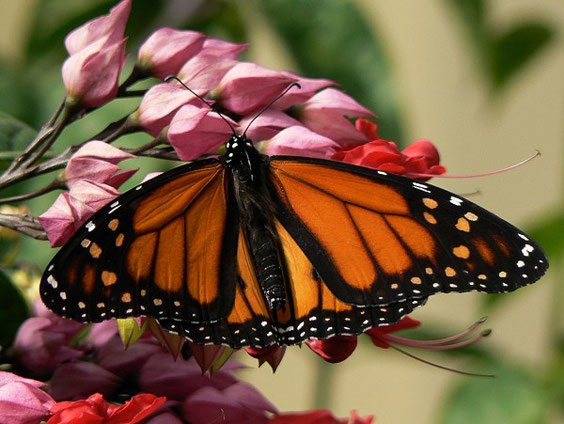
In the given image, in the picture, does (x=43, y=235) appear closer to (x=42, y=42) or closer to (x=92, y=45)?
(x=92, y=45)

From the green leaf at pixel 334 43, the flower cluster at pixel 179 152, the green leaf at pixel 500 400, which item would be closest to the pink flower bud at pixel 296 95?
the flower cluster at pixel 179 152

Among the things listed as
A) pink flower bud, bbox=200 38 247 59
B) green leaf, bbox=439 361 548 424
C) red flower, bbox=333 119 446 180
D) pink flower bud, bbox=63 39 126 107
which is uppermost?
pink flower bud, bbox=200 38 247 59

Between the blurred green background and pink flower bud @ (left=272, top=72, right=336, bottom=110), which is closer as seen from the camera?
pink flower bud @ (left=272, top=72, right=336, bottom=110)

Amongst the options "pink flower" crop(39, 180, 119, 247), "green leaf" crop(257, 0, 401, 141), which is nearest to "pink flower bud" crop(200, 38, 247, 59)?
"pink flower" crop(39, 180, 119, 247)

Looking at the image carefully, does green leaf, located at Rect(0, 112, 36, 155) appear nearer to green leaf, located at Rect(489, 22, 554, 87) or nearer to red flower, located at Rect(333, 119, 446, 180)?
red flower, located at Rect(333, 119, 446, 180)

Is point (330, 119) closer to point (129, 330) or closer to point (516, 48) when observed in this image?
point (129, 330)

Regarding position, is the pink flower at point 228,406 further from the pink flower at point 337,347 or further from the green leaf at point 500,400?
the green leaf at point 500,400

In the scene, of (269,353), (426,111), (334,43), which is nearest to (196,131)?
(269,353)
